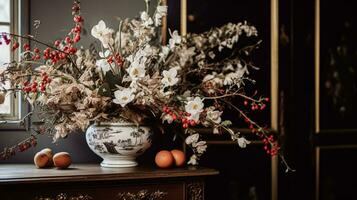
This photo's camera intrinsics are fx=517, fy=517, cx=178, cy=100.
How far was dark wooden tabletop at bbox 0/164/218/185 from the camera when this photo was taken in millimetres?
1912

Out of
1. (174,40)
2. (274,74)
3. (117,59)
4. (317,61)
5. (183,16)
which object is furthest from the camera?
(317,61)

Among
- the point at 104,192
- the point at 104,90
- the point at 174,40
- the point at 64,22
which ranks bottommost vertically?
the point at 104,192

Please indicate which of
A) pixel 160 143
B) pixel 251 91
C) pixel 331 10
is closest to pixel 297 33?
pixel 331 10

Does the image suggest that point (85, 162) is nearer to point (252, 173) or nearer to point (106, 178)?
point (106, 178)

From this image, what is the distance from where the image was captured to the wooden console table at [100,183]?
191cm

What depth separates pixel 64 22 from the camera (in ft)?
8.34

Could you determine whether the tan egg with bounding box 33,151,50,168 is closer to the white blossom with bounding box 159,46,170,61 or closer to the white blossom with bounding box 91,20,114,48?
the white blossom with bounding box 91,20,114,48

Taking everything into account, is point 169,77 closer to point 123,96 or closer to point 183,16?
point 123,96

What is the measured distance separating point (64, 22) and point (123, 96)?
69cm

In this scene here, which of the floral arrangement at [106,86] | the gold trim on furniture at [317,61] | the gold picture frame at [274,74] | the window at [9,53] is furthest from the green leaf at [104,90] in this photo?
the gold trim on furniture at [317,61]

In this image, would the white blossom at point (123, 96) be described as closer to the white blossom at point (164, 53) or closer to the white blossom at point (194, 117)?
the white blossom at point (194, 117)

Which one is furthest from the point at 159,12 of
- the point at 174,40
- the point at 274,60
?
the point at 274,60

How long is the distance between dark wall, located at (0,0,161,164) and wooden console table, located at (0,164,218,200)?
0.66ft

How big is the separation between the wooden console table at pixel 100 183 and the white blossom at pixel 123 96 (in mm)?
279
